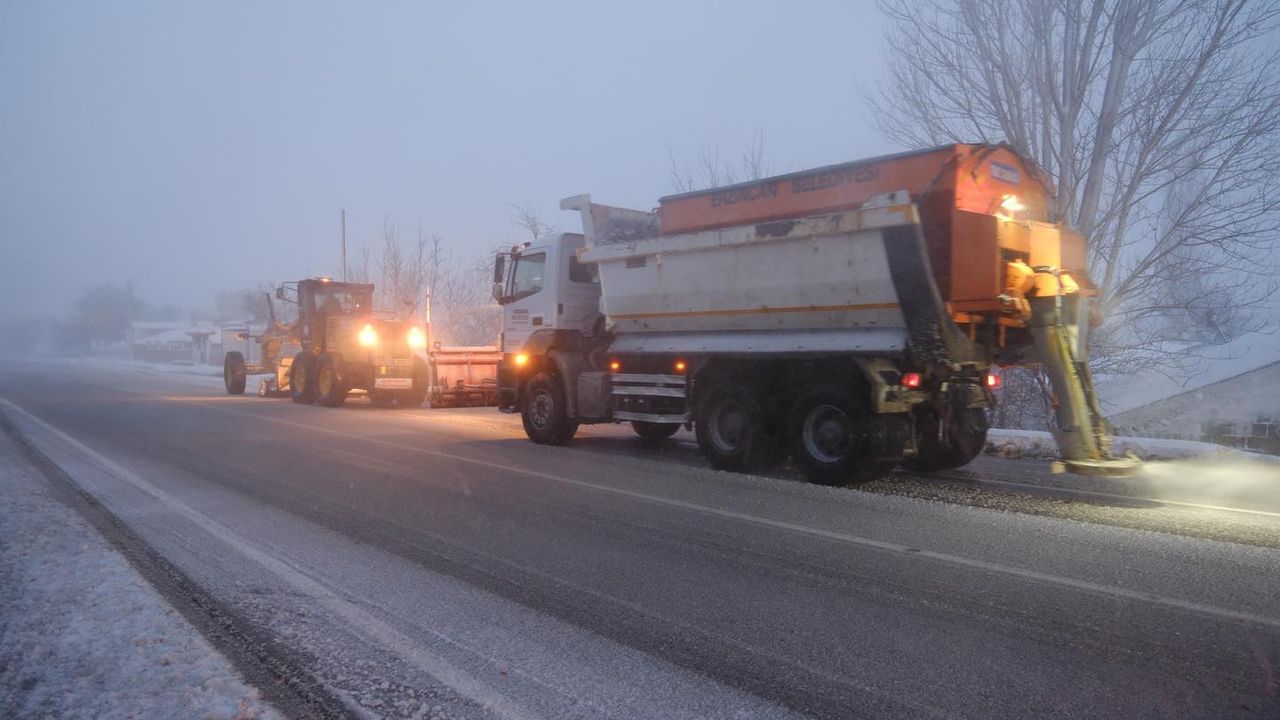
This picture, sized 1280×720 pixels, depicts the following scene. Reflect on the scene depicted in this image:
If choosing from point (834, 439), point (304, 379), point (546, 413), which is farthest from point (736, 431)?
point (304, 379)

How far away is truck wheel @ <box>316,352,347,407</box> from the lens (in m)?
19.7

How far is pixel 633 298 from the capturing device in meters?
11.1

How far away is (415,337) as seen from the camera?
2033cm

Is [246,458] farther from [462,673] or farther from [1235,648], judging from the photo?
[1235,648]

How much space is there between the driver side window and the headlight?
7.91 meters

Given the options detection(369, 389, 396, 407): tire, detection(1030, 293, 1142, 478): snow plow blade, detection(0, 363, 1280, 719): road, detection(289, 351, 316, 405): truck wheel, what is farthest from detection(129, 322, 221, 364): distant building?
detection(1030, 293, 1142, 478): snow plow blade

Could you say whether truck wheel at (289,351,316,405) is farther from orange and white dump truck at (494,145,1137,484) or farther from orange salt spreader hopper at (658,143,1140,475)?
orange salt spreader hopper at (658,143,1140,475)

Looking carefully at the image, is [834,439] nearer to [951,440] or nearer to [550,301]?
[951,440]

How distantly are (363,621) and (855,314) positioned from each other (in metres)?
5.94

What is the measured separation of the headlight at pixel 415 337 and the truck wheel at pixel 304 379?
2.55 meters

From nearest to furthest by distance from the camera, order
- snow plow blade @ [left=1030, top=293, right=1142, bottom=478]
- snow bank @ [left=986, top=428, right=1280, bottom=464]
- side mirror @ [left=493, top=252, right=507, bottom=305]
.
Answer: snow plow blade @ [left=1030, top=293, right=1142, bottom=478], snow bank @ [left=986, top=428, right=1280, bottom=464], side mirror @ [left=493, top=252, right=507, bottom=305]

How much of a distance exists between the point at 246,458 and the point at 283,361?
45.6ft

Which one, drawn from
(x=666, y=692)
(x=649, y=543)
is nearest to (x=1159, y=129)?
(x=649, y=543)

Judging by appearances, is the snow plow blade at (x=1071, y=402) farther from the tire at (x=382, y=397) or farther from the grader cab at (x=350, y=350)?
the tire at (x=382, y=397)
